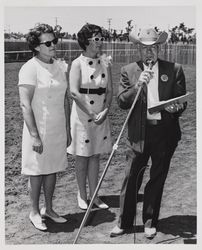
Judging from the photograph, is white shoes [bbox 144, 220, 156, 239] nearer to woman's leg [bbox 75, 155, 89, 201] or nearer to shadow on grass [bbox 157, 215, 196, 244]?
shadow on grass [bbox 157, 215, 196, 244]

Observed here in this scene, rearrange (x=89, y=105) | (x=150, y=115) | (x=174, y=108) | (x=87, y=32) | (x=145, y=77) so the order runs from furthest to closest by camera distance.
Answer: (x=89, y=105) → (x=87, y=32) → (x=150, y=115) → (x=174, y=108) → (x=145, y=77)

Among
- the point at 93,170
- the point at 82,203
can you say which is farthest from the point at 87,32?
the point at 82,203

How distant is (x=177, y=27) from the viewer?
4.20 meters

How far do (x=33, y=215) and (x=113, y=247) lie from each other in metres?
0.79

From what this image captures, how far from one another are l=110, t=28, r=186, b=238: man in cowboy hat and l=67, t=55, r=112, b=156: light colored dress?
0.43m

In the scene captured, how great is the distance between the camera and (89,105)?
13.2 ft

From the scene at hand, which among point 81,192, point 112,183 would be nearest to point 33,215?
point 81,192

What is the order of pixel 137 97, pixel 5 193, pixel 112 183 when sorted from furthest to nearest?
pixel 112 183 < pixel 5 193 < pixel 137 97

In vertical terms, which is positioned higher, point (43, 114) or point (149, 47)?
point (149, 47)

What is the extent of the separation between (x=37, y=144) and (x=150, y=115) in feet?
3.21

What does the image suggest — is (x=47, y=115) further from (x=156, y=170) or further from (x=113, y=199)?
(x=113, y=199)

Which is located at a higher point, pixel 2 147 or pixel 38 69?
pixel 38 69

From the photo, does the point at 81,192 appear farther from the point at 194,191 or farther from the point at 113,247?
the point at 194,191

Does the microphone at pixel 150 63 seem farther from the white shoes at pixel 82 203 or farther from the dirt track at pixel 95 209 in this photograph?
the white shoes at pixel 82 203
